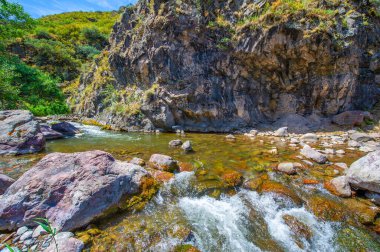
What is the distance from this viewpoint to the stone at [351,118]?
14.0 metres

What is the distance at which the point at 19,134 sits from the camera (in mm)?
8539

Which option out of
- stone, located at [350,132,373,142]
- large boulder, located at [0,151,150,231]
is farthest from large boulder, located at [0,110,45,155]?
stone, located at [350,132,373,142]

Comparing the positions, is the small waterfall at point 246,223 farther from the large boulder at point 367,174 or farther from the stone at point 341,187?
the large boulder at point 367,174

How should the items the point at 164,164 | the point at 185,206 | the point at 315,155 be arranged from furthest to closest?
1. the point at 315,155
2. the point at 164,164
3. the point at 185,206

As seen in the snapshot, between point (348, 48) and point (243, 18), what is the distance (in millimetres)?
8101

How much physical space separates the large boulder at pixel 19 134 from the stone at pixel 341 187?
1145 cm

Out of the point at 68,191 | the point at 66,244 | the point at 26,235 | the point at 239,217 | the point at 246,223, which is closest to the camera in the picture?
the point at 66,244

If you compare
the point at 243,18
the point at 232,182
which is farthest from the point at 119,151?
the point at 243,18

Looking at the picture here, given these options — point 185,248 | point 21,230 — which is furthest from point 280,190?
point 21,230

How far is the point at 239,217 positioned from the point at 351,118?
583 inches

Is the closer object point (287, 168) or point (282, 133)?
point (287, 168)

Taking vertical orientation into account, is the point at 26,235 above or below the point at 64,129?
below

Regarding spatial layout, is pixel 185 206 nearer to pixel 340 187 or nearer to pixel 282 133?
pixel 340 187

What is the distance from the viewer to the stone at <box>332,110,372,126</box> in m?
14.0
